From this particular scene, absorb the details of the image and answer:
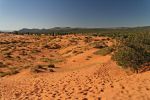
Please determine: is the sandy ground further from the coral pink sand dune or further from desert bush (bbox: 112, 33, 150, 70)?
desert bush (bbox: 112, 33, 150, 70)

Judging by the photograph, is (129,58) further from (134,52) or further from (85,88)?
(85,88)

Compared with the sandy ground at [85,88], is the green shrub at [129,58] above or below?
above

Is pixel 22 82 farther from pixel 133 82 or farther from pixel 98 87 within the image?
pixel 133 82

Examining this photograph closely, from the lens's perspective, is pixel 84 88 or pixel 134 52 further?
pixel 134 52

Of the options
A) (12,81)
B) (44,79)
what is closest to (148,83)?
(44,79)

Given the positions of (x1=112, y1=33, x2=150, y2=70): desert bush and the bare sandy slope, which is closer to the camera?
the bare sandy slope

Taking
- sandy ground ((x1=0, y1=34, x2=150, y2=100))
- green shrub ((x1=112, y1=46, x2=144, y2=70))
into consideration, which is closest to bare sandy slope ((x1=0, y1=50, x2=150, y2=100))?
sandy ground ((x1=0, y1=34, x2=150, y2=100))

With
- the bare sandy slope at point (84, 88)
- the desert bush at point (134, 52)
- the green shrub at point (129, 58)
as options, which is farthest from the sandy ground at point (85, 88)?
the desert bush at point (134, 52)

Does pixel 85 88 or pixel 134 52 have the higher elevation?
pixel 134 52

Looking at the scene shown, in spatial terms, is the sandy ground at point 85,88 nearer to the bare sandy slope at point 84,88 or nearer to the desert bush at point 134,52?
the bare sandy slope at point 84,88

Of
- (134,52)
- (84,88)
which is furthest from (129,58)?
(84,88)

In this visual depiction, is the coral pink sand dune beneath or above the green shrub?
beneath

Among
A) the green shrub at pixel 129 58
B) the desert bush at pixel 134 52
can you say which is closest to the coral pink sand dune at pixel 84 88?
the green shrub at pixel 129 58

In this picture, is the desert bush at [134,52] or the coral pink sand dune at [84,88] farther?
the desert bush at [134,52]
